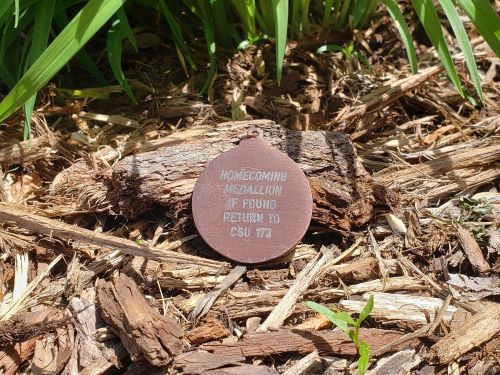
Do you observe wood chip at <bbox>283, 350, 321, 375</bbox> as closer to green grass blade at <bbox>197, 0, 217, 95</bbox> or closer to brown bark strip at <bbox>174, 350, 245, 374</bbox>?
brown bark strip at <bbox>174, 350, 245, 374</bbox>

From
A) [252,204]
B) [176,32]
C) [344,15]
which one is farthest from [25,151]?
[344,15]

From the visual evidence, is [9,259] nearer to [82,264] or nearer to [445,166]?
[82,264]

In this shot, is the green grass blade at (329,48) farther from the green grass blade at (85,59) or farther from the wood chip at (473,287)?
the wood chip at (473,287)

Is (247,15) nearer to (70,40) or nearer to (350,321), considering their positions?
(70,40)

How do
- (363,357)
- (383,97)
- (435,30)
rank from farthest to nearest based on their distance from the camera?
(383,97), (435,30), (363,357)

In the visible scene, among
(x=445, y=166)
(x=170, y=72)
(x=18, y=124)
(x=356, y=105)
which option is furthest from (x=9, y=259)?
(x=445, y=166)

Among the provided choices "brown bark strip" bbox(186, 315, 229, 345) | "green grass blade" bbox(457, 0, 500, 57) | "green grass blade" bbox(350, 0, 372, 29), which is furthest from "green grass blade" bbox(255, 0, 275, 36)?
"brown bark strip" bbox(186, 315, 229, 345)
